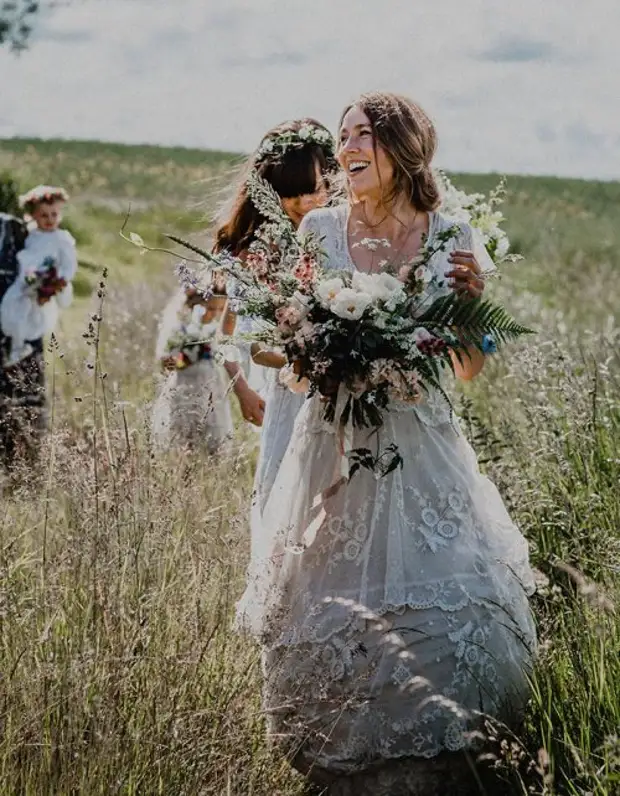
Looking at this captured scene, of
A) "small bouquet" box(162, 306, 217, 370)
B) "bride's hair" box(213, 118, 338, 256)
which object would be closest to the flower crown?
"bride's hair" box(213, 118, 338, 256)

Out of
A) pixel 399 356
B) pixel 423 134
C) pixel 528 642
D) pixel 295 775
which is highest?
pixel 423 134

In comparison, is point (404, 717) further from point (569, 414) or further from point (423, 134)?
point (569, 414)

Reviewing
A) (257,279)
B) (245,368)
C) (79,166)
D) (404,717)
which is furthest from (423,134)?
(79,166)

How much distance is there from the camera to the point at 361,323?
161 inches

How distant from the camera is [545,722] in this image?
13.8 feet

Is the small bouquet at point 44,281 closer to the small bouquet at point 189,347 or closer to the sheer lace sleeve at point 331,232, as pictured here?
the small bouquet at point 189,347

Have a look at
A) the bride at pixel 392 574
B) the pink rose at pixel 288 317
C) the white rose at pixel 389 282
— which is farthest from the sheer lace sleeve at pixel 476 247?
the pink rose at pixel 288 317

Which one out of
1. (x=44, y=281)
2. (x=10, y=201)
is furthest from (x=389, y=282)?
(x=10, y=201)

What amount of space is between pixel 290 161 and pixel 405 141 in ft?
4.14

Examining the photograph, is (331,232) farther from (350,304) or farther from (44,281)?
(44,281)

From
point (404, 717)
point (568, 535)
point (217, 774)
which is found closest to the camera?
point (217, 774)

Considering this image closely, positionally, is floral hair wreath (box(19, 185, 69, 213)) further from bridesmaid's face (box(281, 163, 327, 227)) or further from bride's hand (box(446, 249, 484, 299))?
bride's hand (box(446, 249, 484, 299))

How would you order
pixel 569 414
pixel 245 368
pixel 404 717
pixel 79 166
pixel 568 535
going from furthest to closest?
pixel 79 166 → pixel 245 368 → pixel 569 414 → pixel 568 535 → pixel 404 717

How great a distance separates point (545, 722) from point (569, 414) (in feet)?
7.14
